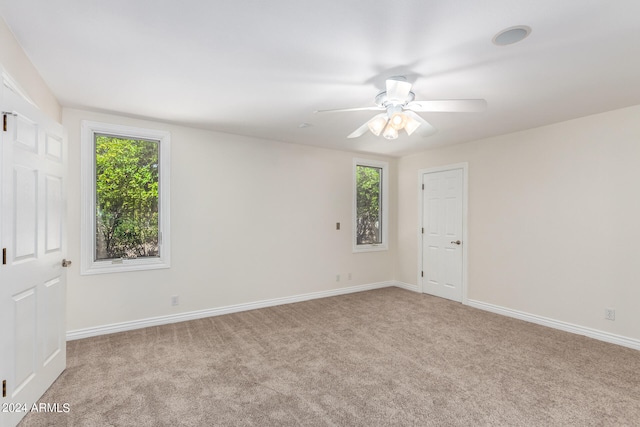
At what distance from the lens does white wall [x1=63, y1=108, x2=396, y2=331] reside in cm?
346

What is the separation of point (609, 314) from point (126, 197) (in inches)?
213

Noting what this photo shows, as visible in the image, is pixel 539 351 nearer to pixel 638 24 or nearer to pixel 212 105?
pixel 638 24

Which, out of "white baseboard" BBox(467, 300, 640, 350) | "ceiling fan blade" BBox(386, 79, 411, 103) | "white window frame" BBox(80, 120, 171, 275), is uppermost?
"ceiling fan blade" BBox(386, 79, 411, 103)

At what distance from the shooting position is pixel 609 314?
3283 millimetres

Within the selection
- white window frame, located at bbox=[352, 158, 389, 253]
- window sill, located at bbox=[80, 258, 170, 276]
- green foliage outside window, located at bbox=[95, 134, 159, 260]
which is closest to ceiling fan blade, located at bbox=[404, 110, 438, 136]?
white window frame, located at bbox=[352, 158, 389, 253]

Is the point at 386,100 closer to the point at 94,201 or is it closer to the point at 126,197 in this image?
the point at 126,197

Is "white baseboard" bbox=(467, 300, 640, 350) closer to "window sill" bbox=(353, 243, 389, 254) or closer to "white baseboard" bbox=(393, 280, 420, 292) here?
"white baseboard" bbox=(393, 280, 420, 292)

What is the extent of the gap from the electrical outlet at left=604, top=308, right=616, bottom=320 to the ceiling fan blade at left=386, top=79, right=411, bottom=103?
10.4ft

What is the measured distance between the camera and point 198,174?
3996 millimetres

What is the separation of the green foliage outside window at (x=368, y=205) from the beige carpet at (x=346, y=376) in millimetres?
1972

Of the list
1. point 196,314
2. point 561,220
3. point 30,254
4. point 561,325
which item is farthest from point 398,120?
point 196,314

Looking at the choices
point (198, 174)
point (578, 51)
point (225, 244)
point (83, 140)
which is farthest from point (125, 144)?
point (578, 51)

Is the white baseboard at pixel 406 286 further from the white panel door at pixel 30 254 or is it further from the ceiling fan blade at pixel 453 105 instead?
the white panel door at pixel 30 254

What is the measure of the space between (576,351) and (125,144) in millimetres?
5226
